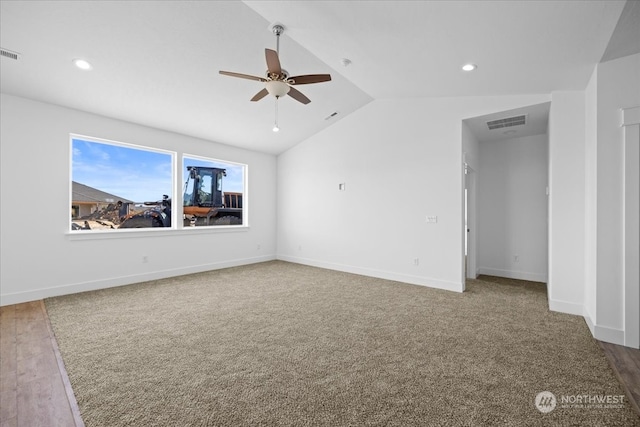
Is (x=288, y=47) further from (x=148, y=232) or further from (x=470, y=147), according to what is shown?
(x=148, y=232)

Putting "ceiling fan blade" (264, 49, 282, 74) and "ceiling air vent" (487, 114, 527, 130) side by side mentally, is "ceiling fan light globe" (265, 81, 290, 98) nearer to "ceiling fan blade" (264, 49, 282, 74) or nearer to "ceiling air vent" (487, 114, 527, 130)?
"ceiling fan blade" (264, 49, 282, 74)

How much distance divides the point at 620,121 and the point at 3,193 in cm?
712

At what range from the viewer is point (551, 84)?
3.52 m

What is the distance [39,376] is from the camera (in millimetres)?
2205

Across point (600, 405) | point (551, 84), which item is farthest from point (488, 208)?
point (600, 405)

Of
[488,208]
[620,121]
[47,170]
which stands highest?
[620,121]

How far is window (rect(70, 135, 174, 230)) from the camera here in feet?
15.0

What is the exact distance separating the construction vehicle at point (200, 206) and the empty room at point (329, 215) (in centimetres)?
5

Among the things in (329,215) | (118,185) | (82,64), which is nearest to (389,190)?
(329,215)

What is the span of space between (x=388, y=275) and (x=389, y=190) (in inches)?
61.9

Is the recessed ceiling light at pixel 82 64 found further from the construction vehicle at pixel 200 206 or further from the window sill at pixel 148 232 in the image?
the construction vehicle at pixel 200 206

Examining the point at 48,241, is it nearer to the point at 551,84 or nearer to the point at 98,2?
the point at 98,2

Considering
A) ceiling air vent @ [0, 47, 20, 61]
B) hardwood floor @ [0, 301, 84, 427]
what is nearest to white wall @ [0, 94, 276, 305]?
hardwood floor @ [0, 301, 84, 427]

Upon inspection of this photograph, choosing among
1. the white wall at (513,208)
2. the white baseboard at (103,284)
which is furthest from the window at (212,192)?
the white wall at (513,208)
